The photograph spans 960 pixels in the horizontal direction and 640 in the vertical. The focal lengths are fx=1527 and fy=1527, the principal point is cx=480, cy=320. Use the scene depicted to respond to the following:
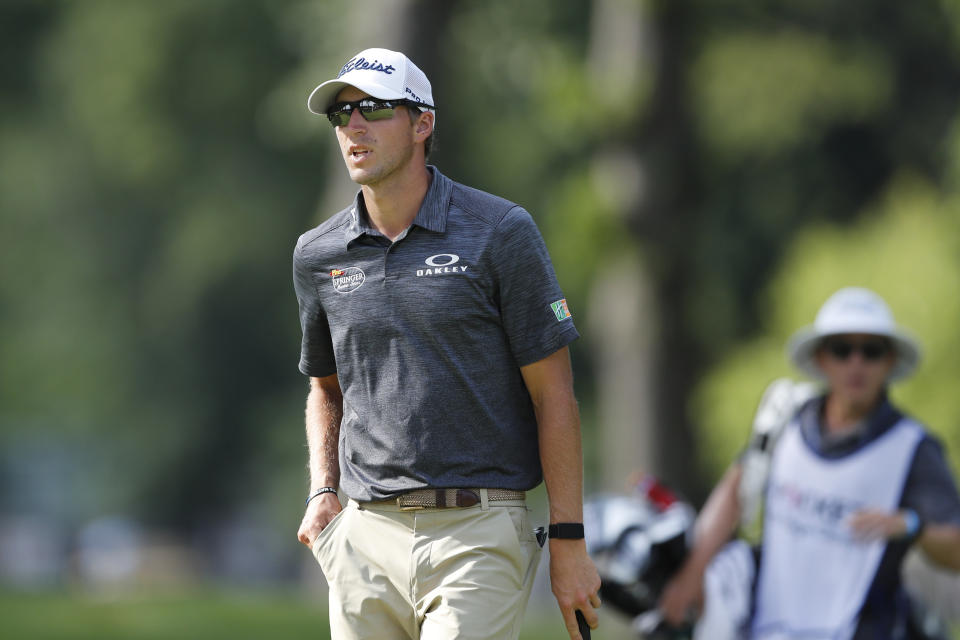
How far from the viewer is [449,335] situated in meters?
3.85

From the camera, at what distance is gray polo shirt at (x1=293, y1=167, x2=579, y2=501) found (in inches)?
151

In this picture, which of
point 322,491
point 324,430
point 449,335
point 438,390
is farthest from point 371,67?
point 322,491

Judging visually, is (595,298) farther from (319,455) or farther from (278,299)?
(278,299)

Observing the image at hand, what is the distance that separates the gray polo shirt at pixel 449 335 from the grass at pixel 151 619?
267 inches

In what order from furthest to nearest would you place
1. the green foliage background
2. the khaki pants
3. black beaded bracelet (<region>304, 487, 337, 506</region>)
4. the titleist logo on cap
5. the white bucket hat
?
the green foliage background < the white bucket hat < black beaded bracelet (<region>304, 487, 337, 506</region>) < the titleist logo on cap < the khaki pants

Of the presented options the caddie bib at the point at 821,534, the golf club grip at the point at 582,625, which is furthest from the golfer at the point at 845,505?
the golf club grip at the point at 582,625

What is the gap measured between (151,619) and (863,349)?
22.6ft

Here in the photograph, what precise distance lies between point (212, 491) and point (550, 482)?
31.6 m

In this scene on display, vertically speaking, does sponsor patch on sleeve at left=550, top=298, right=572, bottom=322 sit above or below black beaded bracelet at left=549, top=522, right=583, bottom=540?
above

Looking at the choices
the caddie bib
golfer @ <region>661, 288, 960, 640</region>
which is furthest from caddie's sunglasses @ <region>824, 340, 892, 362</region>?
the caddie bib

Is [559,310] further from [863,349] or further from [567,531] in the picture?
[863,349]

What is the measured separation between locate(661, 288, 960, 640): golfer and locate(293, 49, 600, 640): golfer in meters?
2.03

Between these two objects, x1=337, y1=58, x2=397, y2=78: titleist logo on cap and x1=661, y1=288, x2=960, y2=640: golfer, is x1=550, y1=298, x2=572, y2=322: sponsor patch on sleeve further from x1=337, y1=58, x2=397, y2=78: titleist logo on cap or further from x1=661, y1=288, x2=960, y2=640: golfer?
x1=661, y1=288, x2=960, y2=640: golfer

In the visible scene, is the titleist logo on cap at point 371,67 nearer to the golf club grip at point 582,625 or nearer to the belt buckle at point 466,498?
the belt buckle at point 466,498
